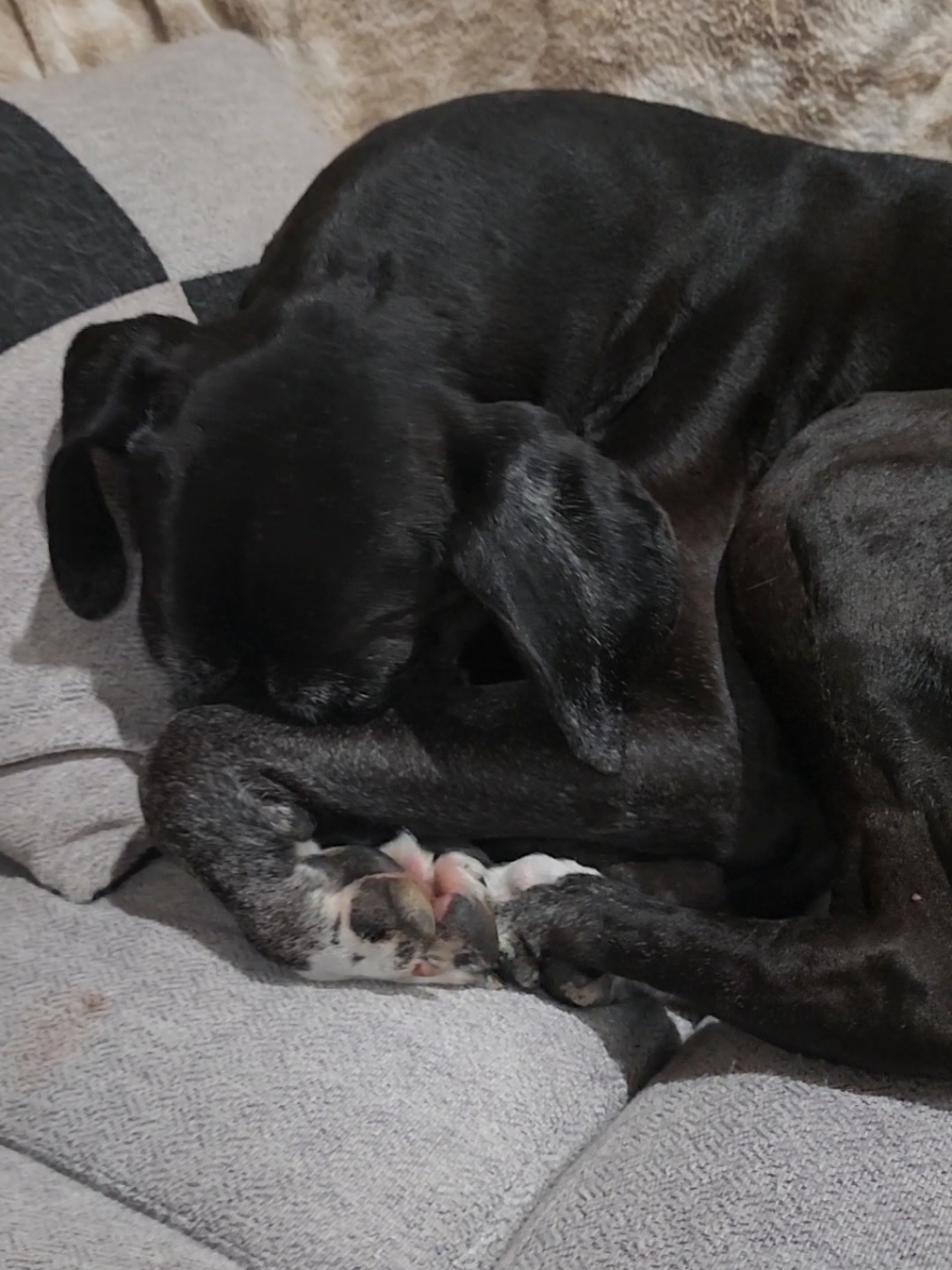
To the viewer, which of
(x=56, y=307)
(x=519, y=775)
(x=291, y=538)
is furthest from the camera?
(x=56, y=307)

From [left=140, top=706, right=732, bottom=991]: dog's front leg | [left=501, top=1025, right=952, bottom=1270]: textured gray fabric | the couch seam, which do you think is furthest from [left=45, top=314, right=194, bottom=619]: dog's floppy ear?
[left=501, top=1025, right=952, bottom=1270]: textured gray fabric

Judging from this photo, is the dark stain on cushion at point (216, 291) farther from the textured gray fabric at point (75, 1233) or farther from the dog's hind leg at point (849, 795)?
the textured gray fabric at point (75, 1233)

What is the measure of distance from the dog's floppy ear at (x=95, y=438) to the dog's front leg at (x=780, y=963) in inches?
25.8

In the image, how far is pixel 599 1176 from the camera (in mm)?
1403

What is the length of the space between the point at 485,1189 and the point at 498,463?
79 centimetres

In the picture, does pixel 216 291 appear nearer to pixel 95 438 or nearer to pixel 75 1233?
pixel 95 438

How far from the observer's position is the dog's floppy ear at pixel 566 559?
1532mm

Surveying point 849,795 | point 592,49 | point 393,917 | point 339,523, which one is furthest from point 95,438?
point 592,49

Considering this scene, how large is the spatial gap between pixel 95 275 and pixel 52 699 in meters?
0.62

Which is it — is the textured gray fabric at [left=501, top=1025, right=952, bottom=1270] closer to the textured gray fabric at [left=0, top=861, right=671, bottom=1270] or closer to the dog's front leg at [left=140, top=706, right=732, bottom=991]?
the textured gray fabric at [left=0, top=861, right=671, bottom=1270]

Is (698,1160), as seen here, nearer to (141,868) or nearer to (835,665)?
(835,665)

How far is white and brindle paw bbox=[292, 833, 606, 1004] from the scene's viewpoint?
1.52 metres

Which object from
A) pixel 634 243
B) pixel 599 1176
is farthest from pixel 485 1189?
pixel 634 243

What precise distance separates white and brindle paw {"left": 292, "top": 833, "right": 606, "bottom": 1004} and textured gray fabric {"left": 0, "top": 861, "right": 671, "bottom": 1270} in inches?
1.2
